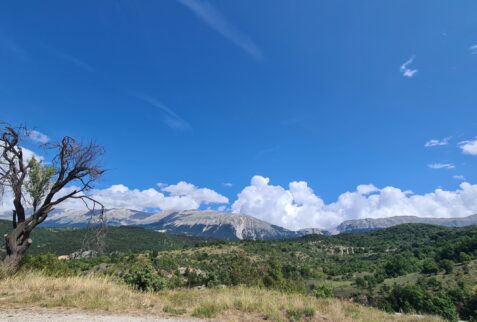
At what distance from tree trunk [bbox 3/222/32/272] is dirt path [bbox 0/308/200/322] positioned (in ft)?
22.3

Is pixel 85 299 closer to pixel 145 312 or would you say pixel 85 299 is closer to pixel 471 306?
pixel 145 312

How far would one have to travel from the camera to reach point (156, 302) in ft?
37.6

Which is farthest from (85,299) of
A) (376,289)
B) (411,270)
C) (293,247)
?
(293,247)

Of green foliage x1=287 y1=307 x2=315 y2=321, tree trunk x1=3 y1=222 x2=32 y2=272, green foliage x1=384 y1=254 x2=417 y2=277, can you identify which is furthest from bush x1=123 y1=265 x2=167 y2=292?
green foliage x1=384 y1=254 x2=417 y2=277

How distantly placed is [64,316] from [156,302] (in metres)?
3.49

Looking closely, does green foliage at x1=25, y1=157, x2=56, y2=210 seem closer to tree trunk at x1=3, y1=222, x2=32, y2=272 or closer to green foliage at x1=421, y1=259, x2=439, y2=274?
tree trunk at x1=3, y1=222, x2=32, y2=272

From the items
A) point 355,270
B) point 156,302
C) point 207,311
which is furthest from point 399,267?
point 207,311

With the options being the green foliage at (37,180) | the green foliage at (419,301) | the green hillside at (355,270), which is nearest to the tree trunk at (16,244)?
the green foliage at (37,180)

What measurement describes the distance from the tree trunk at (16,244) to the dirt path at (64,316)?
22.3 ft

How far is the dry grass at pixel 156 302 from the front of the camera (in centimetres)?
1014

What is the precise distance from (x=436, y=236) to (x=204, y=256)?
423 ft

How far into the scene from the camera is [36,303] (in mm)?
10047

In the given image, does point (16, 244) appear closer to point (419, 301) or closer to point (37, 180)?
point (37, 180)

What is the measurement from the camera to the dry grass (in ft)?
33.3
